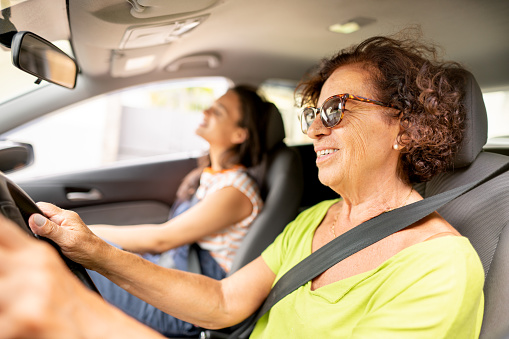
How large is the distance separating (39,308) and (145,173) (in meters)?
2.81

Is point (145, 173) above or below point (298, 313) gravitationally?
below

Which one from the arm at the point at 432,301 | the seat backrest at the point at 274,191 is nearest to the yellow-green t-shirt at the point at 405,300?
the arm at the point at 432,301

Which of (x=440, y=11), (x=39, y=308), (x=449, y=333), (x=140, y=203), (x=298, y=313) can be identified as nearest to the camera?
(x=39, y=308)

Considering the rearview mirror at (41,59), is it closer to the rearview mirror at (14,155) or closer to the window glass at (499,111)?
the rearview mirror at (14,155)

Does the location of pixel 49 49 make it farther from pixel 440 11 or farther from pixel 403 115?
pixel 440 11

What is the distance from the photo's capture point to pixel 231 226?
2.29 meters

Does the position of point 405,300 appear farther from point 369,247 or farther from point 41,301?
point 41,301

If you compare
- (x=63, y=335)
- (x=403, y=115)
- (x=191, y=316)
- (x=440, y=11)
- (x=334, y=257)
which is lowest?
(x=191, y=316)

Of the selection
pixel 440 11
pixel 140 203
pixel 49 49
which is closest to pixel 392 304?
pixel 440 11

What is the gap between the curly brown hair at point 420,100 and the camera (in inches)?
55.7

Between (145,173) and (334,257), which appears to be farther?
(145,173)

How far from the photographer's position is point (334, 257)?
4.68 feet

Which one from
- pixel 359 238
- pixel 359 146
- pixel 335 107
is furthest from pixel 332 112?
pixel 359 238

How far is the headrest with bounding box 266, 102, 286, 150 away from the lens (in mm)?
2570
